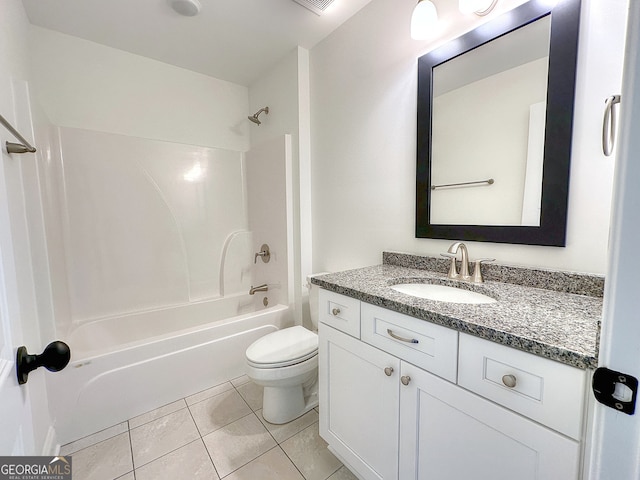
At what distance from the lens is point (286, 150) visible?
7.11 feet

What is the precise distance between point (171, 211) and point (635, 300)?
2.68 metres

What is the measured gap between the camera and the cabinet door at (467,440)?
0.63 meters

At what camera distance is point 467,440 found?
0.77m

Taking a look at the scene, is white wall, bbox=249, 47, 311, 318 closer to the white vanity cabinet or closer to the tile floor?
the tile floor

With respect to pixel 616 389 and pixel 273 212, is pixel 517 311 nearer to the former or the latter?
pixel 616 389

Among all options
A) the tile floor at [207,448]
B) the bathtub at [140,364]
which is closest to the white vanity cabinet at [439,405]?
the tile floor at [207,448]

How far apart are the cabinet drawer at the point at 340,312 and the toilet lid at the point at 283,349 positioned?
0.41 m

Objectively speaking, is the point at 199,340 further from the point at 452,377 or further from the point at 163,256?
the point at 452,377

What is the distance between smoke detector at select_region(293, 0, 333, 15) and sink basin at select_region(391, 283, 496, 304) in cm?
169

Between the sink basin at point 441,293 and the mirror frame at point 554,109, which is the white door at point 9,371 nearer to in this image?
the sink basin at point 441,293

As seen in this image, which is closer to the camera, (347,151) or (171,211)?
(347,151)

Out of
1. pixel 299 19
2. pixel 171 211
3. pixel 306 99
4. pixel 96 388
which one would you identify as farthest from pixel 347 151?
pixel 96 388

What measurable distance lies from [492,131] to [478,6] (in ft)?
1.67

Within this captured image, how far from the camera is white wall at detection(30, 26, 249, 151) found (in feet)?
6.07
